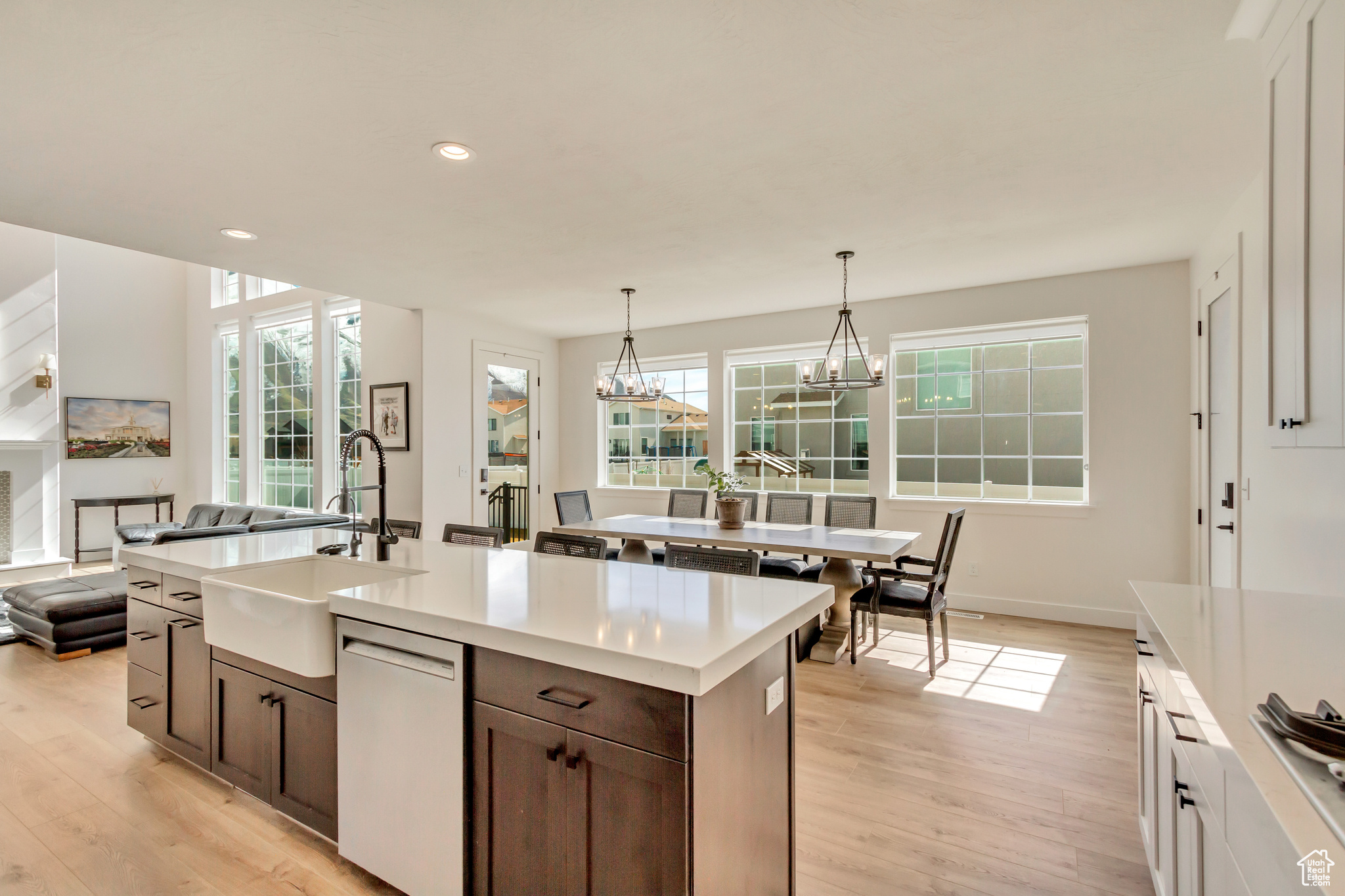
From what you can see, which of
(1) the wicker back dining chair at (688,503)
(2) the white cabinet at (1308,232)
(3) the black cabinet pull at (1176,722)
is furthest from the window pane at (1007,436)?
(3) the black cabinet pull at (1176,722)

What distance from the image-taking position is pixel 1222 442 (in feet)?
11.7

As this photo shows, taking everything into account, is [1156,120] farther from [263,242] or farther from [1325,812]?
[263,242]

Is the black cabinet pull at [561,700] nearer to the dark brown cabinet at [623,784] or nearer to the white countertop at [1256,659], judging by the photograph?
the dark brown cabinet at [623,784]

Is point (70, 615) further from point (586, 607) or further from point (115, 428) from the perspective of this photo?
point (115, 428)

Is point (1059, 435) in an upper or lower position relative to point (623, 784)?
upper

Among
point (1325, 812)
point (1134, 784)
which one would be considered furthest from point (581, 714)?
point (1134, 784)

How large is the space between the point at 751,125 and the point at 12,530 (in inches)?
342

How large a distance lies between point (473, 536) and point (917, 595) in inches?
102

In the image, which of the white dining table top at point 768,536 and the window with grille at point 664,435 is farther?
the window with grille at point 664,435

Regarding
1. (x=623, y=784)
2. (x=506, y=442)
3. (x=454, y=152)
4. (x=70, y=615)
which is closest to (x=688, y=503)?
(x=506, y=442)

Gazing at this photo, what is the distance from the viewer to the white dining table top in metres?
3.66

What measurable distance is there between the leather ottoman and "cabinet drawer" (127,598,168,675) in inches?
74.5

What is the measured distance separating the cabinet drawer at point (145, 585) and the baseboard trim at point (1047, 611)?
5074 millimetres

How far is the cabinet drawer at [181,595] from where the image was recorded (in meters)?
2.35
